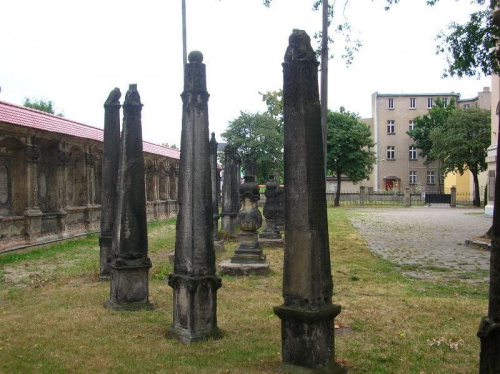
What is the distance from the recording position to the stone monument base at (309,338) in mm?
4078

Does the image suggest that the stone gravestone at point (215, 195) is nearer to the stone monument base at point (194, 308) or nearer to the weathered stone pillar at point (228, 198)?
the weathered stone pillar at point (228, 198)

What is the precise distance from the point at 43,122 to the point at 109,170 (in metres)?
8.27

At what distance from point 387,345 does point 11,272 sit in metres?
8.89

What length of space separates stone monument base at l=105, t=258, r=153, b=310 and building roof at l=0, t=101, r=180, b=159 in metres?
8.02

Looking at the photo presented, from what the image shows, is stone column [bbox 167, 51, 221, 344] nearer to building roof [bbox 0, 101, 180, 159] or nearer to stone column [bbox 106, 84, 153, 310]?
stone column [bbox 106, 84, 153, 310]

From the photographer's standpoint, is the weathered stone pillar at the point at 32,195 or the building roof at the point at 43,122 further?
the weathered stone pillar at the point at 32,195

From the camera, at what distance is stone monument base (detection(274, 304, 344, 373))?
4078 mm

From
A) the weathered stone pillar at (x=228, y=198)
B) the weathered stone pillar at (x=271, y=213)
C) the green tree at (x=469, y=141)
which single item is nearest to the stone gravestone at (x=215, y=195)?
the weathered stone pillar at (x=228, y=198)

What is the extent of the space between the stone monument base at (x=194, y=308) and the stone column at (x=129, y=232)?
157 cm

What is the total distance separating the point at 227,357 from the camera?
4.78 metres

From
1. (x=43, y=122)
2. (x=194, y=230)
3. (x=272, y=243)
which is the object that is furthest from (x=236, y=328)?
(x=43, y=122)

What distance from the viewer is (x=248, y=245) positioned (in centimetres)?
1049

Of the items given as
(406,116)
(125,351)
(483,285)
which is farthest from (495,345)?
(406,116)

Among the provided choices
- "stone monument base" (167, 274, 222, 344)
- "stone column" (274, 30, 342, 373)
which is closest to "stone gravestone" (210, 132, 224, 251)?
"stone monument base" (167, 274, 222, 344)
